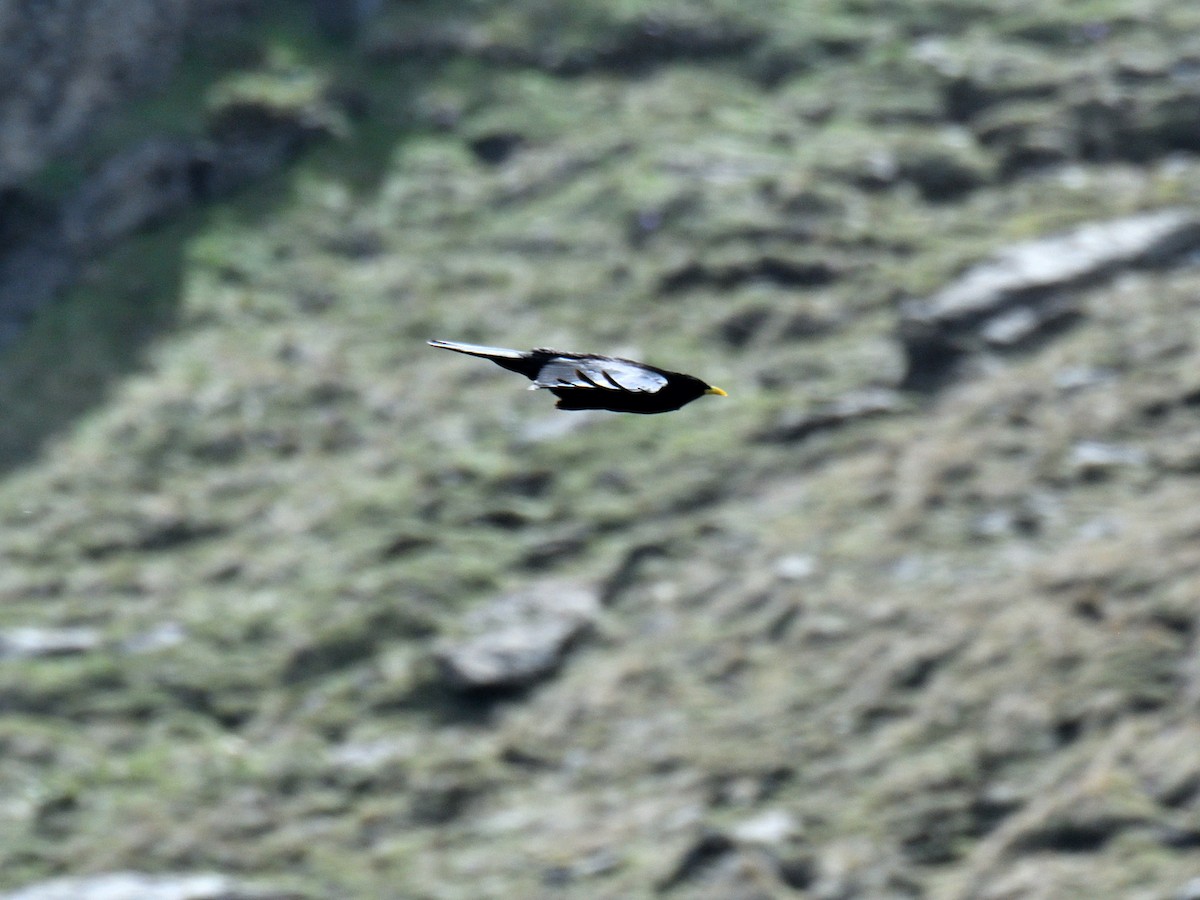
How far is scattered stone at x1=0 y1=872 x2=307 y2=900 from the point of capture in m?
9.37

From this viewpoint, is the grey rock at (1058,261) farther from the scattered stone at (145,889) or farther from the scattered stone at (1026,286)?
the scattered stone at (145,889)

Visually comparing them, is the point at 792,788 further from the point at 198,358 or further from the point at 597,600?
the point at 198,358

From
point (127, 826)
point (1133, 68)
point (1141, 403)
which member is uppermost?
point (1133, 68)

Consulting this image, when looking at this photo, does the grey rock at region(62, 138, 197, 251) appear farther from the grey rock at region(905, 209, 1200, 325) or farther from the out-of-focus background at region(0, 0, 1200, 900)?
the grey rock at region(905, 209, 1200, 325)

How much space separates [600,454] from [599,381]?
8.34 metres

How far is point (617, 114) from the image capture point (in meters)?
15.3

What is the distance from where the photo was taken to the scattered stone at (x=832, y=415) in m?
12.0

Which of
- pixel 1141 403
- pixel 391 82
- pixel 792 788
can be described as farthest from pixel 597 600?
pixel 391 82

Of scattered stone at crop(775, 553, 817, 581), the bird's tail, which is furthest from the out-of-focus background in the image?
the bird's tail

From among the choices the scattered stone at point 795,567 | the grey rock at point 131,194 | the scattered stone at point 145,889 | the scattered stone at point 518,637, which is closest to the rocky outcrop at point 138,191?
the grey rock at point 131,194

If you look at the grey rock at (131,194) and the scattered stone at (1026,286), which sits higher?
the scattered stone at (1026,286)

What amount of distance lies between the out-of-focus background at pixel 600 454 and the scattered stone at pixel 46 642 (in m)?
0.04

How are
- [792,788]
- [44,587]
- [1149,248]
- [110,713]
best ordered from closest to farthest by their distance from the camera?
[792,788]
[110,713]
[44,587]
[1149,248]

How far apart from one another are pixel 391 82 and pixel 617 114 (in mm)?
2255
